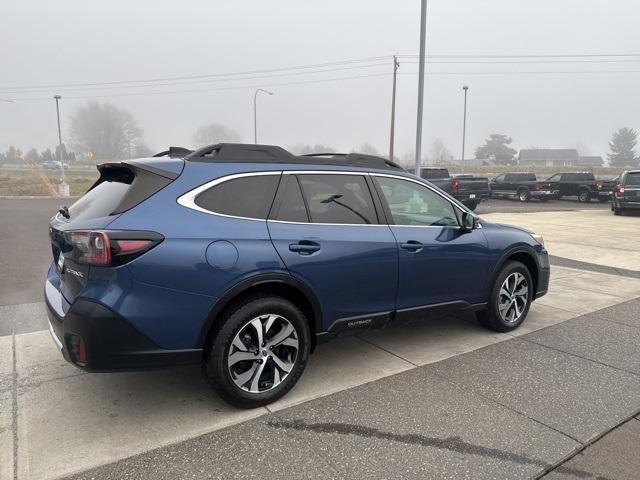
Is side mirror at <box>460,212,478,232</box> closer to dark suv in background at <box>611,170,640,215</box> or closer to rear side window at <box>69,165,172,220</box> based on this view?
rear side window at <box>69,165,172,220</box>

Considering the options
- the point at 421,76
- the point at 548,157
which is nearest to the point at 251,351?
the point at 421,76

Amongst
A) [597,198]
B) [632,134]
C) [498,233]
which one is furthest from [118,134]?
[632,134]

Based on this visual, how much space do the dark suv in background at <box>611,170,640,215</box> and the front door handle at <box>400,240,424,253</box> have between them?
18934mm

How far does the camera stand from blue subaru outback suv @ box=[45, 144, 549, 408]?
2.89 m

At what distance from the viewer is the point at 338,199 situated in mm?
3822

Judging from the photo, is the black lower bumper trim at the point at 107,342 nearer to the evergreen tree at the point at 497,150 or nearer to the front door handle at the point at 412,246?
the front door handle at the point at 412,246

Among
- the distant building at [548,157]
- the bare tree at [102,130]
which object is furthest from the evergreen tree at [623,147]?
the bare tree at [102,130]

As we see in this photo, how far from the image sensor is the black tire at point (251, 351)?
3.17m

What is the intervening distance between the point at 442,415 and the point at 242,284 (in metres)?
1.57

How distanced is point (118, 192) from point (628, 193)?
20948mm

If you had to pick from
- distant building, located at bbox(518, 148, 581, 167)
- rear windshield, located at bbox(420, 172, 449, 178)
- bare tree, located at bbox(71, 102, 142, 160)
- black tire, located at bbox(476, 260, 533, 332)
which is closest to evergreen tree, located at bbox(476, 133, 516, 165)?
distant building, located at bbox(518, 148, 581, 167)

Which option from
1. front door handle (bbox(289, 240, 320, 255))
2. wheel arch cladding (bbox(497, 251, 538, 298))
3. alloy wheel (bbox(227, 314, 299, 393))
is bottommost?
alloy wheel (bbox(227, 314, 299, 393))

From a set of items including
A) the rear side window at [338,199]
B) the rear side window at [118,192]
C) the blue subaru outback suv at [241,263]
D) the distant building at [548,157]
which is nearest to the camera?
the blue subaru outback suv at [241,263]

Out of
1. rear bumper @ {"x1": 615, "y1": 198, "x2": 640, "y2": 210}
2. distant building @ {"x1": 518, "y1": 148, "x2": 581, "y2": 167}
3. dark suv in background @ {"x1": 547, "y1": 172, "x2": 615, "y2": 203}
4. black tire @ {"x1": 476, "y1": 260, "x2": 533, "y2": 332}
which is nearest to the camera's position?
black tire @ {"x1": 476, "y1": 260, "x2": 533, "y2": 332}
